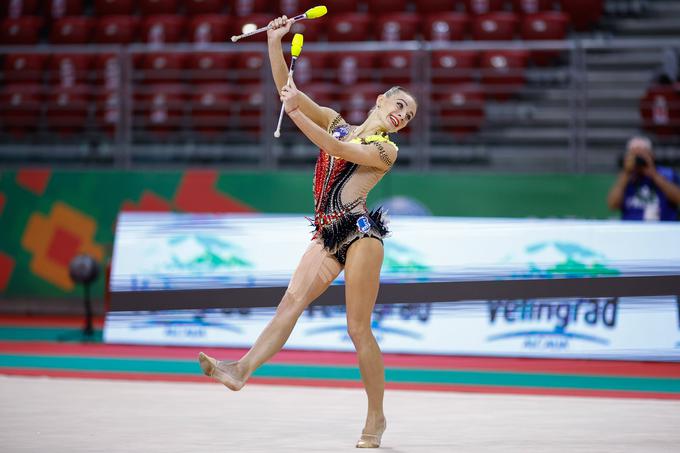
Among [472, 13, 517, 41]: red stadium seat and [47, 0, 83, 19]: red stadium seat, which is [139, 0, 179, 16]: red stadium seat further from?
[472, 13, 517, 41]: red stadium seat

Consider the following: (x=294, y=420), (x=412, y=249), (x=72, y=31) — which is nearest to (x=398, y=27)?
(x=72, y=31)

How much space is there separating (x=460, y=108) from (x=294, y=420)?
6.73 m

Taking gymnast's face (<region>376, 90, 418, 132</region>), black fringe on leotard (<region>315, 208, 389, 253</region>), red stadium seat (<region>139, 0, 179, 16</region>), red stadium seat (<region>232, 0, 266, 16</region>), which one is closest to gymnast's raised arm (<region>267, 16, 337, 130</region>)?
gymnast's face (<region>376, 90, 418, 132</region>)

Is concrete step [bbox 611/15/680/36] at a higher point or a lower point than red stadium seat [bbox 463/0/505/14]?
lower

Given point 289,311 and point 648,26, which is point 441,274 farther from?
A: point 648,26

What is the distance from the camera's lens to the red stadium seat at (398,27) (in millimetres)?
13336

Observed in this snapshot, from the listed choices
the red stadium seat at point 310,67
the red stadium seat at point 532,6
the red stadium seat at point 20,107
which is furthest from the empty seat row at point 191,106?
the red stadium seat at point 532,6

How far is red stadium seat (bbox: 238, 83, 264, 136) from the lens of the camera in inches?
475

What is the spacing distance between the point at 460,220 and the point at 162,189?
405 centimetres

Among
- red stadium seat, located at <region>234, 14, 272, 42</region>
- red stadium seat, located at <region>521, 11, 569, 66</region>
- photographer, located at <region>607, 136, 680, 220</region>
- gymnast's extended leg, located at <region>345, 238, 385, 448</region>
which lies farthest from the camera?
red stadium seat, located at <region>234, 14, 272, 42</region>

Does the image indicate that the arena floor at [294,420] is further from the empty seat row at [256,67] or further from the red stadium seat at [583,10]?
the red stadium seat at [583,10]

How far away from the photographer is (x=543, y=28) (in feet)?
43.4

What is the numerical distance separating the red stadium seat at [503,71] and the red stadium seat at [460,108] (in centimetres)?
23

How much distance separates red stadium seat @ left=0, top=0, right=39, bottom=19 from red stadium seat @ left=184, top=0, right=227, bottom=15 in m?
2.12
